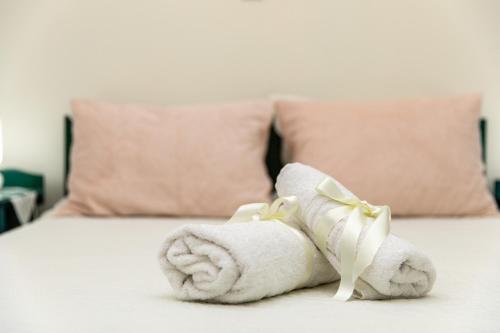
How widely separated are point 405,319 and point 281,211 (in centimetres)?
38

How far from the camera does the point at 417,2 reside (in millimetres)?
2941

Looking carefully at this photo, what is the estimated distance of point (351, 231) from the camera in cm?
134

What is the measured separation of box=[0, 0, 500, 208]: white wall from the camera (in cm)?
294

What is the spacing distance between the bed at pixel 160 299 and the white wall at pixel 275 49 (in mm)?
1001

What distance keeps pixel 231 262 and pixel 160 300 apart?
5.9 inches

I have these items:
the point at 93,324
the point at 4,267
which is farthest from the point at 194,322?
the point at 4,267

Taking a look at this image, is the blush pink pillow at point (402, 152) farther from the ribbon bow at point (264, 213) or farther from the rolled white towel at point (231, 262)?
the rolled white towel at point (231, 262)

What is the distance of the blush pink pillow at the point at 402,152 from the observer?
2457 millimetres

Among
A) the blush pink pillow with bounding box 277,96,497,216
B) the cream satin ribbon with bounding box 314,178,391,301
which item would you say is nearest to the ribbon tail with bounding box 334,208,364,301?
the cream satin ribbon with bounding box 314,178,391,301

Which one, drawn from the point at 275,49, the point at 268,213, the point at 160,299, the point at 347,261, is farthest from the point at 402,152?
the point at 160,299

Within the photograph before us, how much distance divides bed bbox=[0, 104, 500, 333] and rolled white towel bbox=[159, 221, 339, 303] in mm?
24

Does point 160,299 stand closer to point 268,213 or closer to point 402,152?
point 268,213

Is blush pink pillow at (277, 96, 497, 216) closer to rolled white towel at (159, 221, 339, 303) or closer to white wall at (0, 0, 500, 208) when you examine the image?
white wall at (0, 0, 500, 208)

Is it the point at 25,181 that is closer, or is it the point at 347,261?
the point at 347,261
